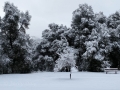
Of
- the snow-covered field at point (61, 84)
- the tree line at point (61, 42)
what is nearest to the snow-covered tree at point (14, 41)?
the tree line at point (61, 42)

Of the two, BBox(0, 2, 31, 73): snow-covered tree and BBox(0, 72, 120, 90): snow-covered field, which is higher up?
BBox(0, 2, 31, 73): snow-covered tree

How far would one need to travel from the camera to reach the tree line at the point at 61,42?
26.2 m

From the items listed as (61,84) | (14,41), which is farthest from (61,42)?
(61,84)

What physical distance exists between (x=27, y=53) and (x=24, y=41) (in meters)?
1.97

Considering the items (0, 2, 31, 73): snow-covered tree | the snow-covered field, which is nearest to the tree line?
(0, 2, 31, 73): snow-covered tree

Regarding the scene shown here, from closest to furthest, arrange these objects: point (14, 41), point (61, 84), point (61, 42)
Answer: point (61, 84) < point (14, 41) < point (61, 42)

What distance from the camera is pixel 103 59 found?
95.0ft

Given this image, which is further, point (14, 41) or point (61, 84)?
point (14, 41)

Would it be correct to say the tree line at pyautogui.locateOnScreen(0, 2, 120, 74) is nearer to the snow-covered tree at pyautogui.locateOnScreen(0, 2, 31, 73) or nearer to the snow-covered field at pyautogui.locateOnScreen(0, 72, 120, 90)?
the snow-covered tree at pyautogui.locateOnScreen(0, 2, 31, 73)

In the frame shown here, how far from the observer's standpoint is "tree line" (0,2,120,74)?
26.2 metres

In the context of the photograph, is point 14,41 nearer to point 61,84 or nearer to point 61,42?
point 61,42

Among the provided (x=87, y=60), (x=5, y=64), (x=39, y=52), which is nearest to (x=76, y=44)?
(x=87, y=60)

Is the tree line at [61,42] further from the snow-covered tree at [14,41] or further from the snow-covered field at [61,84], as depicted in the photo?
the snow-covered field at [61,84]

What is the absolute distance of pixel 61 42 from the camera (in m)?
31.5
